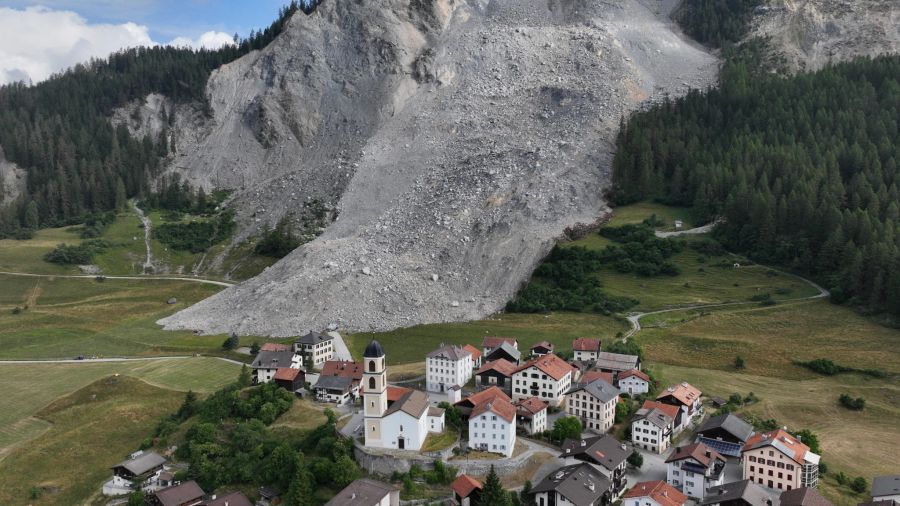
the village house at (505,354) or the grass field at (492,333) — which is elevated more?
the village house at (505,354)

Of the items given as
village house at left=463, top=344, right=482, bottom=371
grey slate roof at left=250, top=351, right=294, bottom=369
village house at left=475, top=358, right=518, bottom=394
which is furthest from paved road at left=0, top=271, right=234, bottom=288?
village house at left=475, top=358, right=518, bottom=394

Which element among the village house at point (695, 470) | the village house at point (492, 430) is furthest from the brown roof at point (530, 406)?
the village house at point (695, 470)

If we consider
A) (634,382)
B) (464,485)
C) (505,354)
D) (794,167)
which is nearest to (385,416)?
(464,485)

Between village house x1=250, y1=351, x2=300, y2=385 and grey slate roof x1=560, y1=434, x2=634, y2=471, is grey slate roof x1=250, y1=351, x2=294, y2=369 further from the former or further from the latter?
grey slate roof x1=560, y1=434, x2=634, y2=471

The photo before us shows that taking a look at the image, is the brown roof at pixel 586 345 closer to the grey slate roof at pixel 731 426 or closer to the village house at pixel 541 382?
the village house at pixel 541 382

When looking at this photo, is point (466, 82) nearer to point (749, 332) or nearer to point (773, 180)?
point (773, 180)
